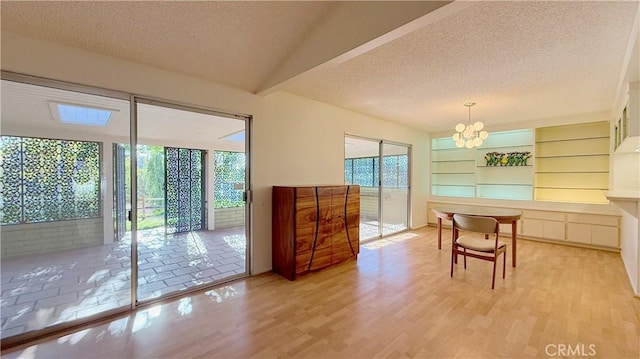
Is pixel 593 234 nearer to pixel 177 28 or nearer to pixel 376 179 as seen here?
pixel 376 179

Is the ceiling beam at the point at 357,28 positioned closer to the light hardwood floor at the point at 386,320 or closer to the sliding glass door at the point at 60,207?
the sliding glass door at the point at 60,207

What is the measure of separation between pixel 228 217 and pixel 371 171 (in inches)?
110

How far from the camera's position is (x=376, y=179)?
17.3 ft

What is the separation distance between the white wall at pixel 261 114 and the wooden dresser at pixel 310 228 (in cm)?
24

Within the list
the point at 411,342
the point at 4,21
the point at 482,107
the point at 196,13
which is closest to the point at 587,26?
the point at 482,107

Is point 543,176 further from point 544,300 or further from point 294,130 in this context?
point 294,130

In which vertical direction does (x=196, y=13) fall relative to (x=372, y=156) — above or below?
above

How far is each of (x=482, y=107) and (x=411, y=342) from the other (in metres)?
A: 3.80

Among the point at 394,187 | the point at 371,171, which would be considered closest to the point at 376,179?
the point at 371,171

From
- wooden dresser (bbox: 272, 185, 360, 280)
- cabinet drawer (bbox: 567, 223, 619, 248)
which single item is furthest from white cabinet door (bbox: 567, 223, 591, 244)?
wooden dresser (bbox: 272, 185, 360, 280)

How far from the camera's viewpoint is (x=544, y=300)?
268cm

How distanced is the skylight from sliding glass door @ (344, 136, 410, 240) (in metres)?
3.38

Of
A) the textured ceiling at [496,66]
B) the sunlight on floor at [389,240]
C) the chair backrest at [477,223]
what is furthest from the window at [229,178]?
the chair backrest at [477,223]

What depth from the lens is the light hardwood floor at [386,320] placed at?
1917mm
